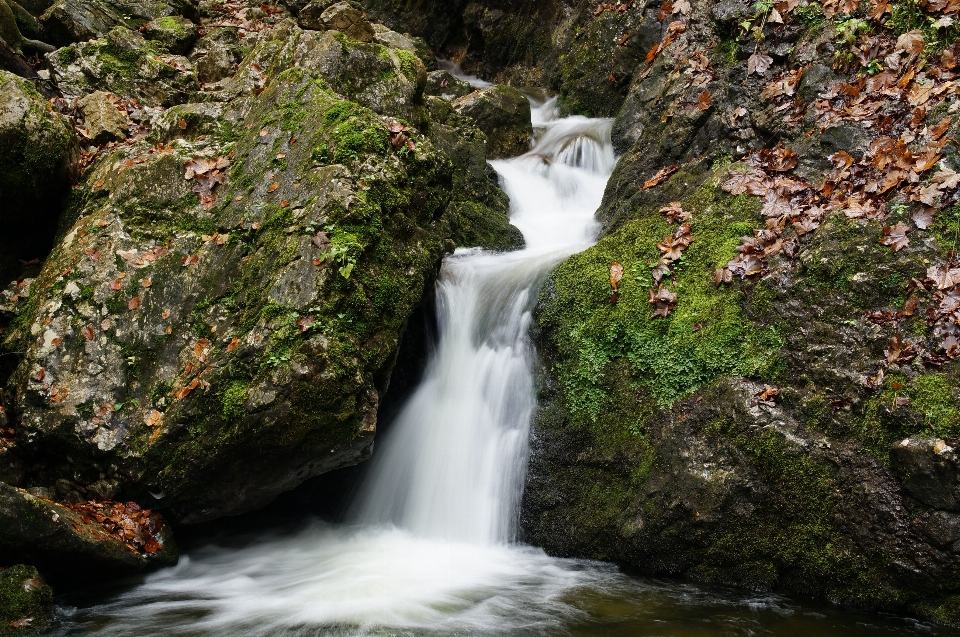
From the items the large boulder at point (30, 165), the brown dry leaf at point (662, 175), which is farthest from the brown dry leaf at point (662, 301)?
the large boulder at point (30, 165)

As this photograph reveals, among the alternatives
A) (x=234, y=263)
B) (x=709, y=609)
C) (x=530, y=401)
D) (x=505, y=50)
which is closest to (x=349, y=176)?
(x=234, y=263)

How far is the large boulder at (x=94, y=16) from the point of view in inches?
383

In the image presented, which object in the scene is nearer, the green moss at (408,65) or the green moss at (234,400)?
the green moss at (234,400)

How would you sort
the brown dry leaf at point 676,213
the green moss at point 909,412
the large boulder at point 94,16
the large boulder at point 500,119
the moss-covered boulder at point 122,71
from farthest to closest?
the large boulder at point 500,119 → the large boulder at point 94,16 → the moss-covered boulder at point 122,71 → the brown dry leaf at point 676,213 → the green moss at point 909,412

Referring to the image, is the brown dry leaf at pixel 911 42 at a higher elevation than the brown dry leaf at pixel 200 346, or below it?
higher

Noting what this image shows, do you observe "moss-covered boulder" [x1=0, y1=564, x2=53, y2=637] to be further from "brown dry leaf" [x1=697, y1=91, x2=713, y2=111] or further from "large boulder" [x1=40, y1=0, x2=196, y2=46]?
"large boulder" [x1=40, y1=0, x2=196, y2=46]

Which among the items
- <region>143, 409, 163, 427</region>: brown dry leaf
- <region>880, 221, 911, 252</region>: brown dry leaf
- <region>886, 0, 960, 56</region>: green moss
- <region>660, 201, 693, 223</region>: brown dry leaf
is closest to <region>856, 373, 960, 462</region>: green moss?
<region>880, 221, 911, 252</region>: brown dry leaf

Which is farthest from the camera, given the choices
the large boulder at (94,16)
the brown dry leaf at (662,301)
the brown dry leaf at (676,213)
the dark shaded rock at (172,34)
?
the dark shaded rock at (172,34)

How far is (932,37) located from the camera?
579 cm

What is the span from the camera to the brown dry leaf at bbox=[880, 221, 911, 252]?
4.64 meters

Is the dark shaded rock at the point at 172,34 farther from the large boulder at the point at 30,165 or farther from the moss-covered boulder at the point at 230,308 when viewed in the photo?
the moss-covered boulder at the point at 230,308

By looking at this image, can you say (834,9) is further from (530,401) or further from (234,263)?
(234,263)

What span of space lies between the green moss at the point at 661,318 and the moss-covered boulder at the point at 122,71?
6.20 metres

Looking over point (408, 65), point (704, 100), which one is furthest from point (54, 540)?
point (704, 100)
